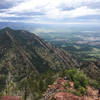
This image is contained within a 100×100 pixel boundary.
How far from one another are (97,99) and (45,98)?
15.2m

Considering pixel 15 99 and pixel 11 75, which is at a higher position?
pixel 15 99

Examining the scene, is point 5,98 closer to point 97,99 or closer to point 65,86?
point 65,86

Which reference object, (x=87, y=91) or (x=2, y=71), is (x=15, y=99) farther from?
(x=2, y=71)

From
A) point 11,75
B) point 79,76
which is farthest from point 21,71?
point 79,76

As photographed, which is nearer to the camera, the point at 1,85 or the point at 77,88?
the point at 77,88

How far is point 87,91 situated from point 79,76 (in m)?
7.75

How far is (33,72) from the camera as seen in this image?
7480 inches

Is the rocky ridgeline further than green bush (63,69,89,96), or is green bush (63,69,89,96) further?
green bush (63,69,89,96)

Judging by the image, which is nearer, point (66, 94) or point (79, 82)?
point (66, 94)

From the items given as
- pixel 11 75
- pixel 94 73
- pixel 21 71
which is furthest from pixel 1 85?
pixel 94 73

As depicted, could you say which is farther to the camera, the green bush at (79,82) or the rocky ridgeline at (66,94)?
the green bush at (79,82)

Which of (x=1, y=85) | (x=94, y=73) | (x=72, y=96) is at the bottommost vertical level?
(x=1, y=85)

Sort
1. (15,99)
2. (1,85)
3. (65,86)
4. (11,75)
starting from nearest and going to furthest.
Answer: (15,99) → (65,86) → (1,85) → (11,75)

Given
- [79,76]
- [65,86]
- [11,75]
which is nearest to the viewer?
[65,86]
